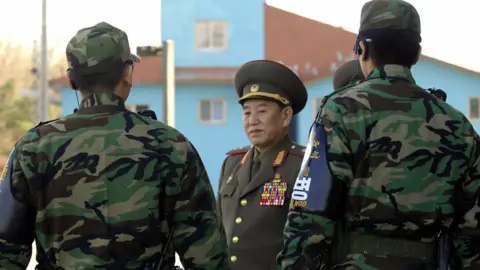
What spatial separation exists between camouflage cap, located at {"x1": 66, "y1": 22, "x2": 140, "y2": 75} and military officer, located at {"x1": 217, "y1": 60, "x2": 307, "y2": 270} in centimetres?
132

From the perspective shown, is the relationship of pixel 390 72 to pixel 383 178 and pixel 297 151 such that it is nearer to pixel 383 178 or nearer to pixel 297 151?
pixel 383 178

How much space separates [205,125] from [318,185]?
81.1ft

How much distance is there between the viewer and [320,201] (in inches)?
117

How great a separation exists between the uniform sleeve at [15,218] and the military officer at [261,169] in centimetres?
136

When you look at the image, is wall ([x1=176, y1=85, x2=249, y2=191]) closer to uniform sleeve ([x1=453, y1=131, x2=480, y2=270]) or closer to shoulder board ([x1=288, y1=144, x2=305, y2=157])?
shoulder board ([x1=288, y1=144, x2=305, y2=157])

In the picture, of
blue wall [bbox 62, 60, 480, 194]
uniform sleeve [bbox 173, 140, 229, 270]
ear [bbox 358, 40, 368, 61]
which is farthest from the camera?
blue wall [bbox 62, 60, 480, 194]

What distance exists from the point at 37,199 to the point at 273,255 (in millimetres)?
1414

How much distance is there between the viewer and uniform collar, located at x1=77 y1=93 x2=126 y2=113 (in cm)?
309

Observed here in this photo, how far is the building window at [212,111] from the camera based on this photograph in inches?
1088

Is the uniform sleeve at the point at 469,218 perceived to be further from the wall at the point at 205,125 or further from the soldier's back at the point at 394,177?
the wall at the point at 205,125

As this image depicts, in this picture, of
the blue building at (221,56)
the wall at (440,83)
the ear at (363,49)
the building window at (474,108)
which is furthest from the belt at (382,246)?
the building window at (474,108)

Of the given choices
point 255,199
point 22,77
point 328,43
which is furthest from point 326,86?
point 22,77

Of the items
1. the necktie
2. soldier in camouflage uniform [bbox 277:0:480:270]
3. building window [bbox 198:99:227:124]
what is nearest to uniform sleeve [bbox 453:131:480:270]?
soldier in camouflage uniform [bbox 277:0:480:270]

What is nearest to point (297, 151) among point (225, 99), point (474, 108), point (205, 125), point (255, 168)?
point (255, 168)
